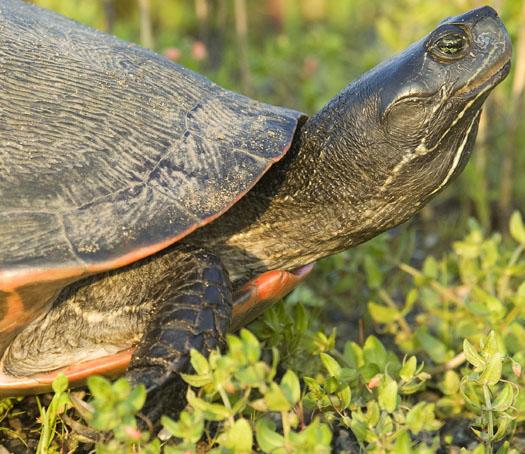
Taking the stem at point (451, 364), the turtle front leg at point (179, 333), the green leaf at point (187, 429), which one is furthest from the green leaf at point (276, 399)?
the stem at point (451, 364)

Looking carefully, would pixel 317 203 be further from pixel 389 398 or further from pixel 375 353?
pixel 389 398

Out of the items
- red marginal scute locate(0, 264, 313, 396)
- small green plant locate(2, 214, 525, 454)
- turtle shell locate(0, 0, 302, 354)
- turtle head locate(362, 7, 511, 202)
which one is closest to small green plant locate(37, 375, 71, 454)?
small green plant locate(2, 214, 525, 454)

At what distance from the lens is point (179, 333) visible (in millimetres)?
1874

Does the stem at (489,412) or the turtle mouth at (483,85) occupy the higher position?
the turtle mouth at (483,85)

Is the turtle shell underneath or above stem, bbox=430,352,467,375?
above

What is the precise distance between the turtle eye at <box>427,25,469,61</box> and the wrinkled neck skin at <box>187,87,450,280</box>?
0.75ft

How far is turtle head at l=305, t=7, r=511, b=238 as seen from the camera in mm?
2043

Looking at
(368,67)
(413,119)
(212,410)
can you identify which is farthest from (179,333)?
(368,67)

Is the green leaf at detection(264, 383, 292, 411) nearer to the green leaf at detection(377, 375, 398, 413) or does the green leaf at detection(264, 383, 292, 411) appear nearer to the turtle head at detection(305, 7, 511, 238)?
the green leaf at detection(377, 375, 398, 413)

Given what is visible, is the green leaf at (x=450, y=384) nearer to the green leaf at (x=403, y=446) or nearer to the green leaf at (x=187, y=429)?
the green leaf at (x=403, y=446)

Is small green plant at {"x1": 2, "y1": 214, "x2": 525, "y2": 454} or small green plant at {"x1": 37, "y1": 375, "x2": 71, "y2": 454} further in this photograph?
small green plant at {"x1": 37, "y1": 375, "x2": 71, "y2": 454}

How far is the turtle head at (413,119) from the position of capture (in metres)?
2.04

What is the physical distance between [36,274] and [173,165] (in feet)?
1.56

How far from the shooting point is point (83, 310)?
211 cm
